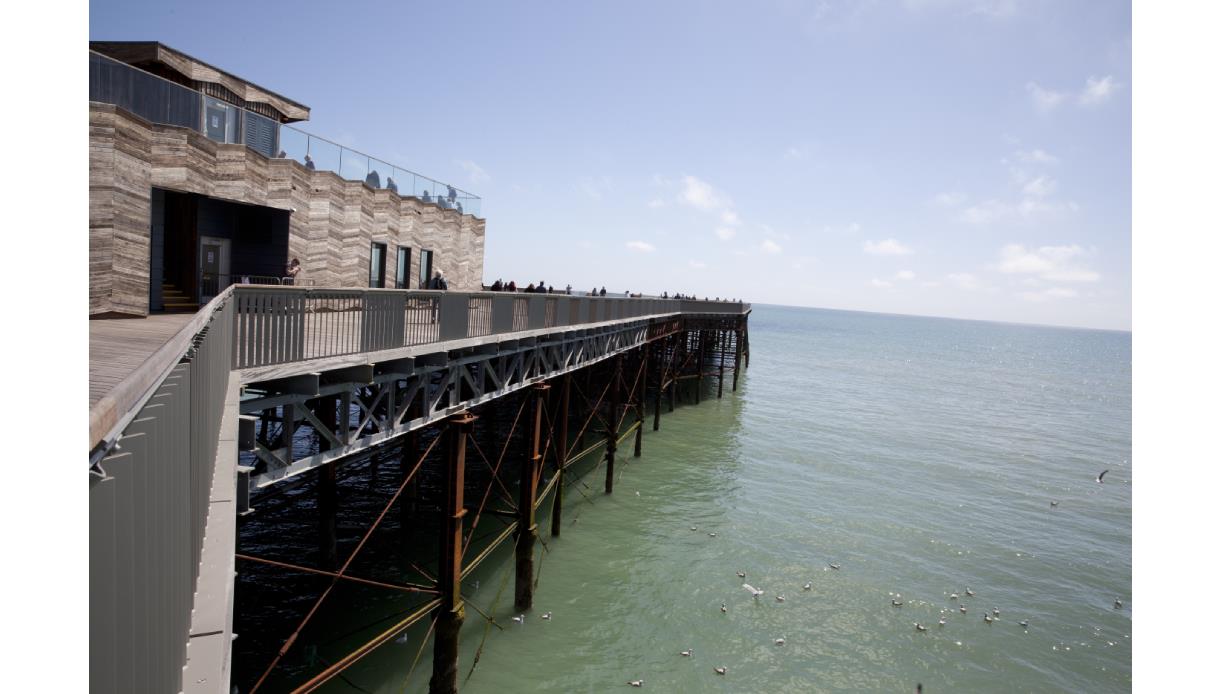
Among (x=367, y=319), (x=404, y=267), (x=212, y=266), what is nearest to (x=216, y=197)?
(x=212, y=266)

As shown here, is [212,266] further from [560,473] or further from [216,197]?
[560,473]

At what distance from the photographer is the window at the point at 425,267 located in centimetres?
2792

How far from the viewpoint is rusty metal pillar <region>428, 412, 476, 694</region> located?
36.1ft

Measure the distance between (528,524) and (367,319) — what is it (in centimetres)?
692

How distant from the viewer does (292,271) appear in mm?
18812

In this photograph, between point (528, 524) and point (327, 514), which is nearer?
point (528, 524)

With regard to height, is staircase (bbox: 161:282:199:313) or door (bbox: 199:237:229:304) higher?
door (bbox: 199:237:229:304)

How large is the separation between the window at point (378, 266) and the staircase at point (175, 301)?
6837mm

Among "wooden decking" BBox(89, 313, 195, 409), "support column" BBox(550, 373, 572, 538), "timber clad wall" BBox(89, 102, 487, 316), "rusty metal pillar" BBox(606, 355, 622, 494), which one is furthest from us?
"rusty metal pillar" BBox(606, 355, 622, 494)

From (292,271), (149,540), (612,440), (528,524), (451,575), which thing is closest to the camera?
(149,540)

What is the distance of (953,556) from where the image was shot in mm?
19516

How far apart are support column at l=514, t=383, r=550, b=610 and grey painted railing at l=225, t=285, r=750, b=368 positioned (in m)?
2.13

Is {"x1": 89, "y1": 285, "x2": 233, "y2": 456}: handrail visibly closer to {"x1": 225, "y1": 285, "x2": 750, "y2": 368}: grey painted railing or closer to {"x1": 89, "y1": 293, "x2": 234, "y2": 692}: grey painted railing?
{"x1": 89, "y1": 293, "x2": 234, "y2": 692}: grey painted railing

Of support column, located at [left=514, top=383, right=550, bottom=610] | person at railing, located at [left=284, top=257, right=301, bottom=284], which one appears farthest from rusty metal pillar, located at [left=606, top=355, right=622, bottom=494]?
person at railing, located at [left=284, top=257, right=301, bottom=284]
